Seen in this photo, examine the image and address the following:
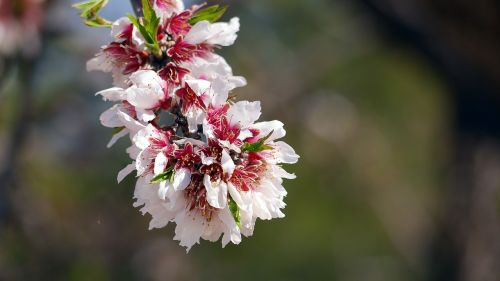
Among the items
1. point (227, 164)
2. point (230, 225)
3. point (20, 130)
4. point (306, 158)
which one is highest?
point (227, 164)

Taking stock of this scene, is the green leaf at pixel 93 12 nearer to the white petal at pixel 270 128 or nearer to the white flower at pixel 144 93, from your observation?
the white flower at pixel 144 93

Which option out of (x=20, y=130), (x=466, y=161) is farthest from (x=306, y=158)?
(x=20, y=130)

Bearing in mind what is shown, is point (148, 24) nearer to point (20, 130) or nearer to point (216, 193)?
point (216, 193)

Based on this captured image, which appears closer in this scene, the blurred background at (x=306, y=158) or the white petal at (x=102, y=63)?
the white petal at (x=102, y=63)

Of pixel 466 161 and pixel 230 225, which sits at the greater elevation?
pixel 230 225

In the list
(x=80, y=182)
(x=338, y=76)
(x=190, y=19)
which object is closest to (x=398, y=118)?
(x=338, y=76)

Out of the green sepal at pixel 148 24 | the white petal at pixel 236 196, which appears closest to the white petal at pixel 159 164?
the white petal at pixel 236 196

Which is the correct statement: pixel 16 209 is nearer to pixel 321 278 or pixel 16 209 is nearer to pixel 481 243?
pixel 481 243
